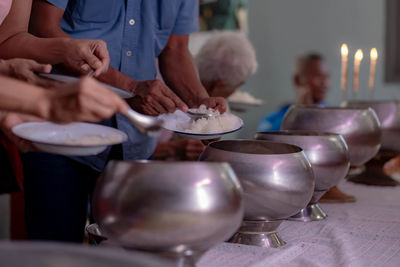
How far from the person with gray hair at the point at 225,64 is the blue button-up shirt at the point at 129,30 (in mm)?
868

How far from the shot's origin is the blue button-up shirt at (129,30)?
1.18 m

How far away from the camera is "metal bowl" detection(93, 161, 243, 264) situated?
538 millimetres

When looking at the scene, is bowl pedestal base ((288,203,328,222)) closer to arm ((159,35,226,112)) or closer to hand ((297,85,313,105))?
arm ((159,35,226,112))

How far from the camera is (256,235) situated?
0.81m

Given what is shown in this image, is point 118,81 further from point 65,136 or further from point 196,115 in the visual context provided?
point 65,136

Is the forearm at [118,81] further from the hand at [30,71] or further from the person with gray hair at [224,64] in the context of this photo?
the person with gray hair at [224,64]

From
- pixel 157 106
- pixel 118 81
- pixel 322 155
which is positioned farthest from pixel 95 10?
pixel 322 155

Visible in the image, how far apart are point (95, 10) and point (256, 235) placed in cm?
68

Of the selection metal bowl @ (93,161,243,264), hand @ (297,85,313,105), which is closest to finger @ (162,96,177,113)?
metal bowl @ (93,161,243,264)

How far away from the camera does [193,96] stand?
1.34 meters

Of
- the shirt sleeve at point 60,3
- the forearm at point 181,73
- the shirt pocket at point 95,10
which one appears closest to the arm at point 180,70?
the forearm at point 181,73

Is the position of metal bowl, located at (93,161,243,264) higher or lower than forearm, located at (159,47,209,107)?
lower

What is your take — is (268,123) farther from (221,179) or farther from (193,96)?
(221,179)

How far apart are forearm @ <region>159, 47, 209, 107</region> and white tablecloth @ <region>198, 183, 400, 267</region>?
469 mm
